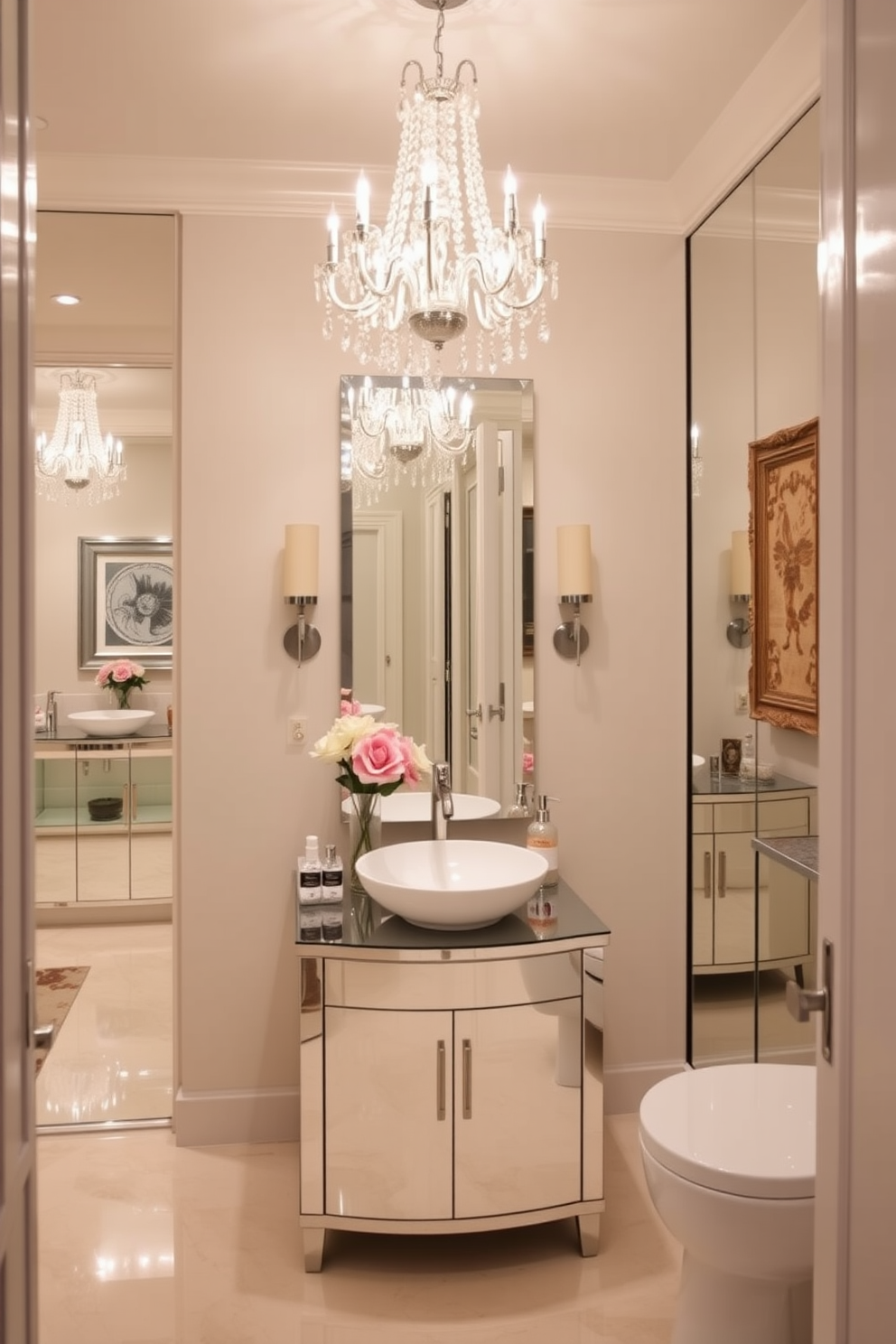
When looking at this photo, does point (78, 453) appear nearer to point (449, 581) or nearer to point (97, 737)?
point (97, 737)

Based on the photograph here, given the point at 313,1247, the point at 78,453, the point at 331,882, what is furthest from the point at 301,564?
the point at 78,453

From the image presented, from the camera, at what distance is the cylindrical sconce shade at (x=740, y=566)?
2.76m

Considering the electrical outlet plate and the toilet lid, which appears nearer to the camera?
the toilet lid

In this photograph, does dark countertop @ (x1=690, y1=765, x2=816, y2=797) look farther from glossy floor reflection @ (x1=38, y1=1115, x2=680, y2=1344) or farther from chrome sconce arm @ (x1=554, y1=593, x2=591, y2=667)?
glossy floor reflection @ (x1=38, y1=1115, x2=680, y2=1344)

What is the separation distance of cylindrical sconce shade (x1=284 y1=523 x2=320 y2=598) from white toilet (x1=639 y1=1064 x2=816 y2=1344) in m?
1.59

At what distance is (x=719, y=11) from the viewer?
2219 mm

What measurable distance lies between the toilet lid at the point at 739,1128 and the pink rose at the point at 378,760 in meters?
0.98

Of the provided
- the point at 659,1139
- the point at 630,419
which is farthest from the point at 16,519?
the point at 630,419

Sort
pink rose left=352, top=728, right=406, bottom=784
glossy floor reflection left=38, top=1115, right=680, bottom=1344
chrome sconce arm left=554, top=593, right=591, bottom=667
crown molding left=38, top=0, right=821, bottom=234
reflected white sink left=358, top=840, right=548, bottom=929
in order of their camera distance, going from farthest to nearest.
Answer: chrome sconce arm left=554, top=593, right=591, bottom=667 → crown molding left=38, top=0, right=821, bottom=234 → pink rose left=352, top=728, right=406, bottom=784 → reflected white sink left=358, top=840, right=548, bottom=929 → glossy floor reflection left=38, top=1115, right=680, bottom=1344

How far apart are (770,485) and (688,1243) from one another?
171 cm

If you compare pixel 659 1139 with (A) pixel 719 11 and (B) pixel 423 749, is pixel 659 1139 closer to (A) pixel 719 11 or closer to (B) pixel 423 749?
(B) pixel 423 749

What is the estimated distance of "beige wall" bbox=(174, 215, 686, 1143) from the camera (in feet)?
9.82

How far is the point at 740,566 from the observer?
2.80 meters

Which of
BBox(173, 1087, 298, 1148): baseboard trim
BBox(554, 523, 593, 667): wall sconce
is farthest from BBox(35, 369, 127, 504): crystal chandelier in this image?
BBox(173, 1087, 298, 1148): baseboard trim
